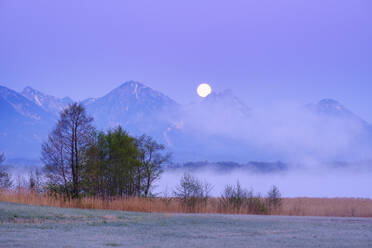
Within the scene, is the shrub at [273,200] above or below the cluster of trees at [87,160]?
below

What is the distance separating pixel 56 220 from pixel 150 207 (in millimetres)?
9929

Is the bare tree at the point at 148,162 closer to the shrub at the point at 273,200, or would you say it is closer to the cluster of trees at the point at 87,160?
the cluster of trees at the point at 87,160

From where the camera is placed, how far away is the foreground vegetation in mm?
11391

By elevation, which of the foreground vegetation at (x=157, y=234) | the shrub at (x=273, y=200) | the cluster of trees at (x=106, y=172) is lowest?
the foreground vegetation at (x=157, y=234)

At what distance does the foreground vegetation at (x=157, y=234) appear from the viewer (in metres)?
11.4

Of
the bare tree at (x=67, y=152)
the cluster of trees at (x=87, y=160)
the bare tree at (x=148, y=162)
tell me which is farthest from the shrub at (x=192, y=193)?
the bare tree at (x=148, y=162)

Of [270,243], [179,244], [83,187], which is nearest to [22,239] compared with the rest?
[179,244]

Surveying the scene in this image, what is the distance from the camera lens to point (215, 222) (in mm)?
17906

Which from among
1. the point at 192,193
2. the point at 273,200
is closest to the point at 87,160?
the point at 192,193

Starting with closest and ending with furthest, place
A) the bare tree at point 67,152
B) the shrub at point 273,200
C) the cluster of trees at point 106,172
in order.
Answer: the cluster of trees at point 106,172, the shrub at point 273,200, the bare tree at point 67,152

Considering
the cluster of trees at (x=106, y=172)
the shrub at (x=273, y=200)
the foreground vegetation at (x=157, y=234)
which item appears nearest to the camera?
the foreground vegetation at (x=157, y=234)

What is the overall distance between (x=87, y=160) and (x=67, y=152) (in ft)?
6.48

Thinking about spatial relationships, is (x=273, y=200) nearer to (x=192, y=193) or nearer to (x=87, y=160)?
(x=192, y=193)

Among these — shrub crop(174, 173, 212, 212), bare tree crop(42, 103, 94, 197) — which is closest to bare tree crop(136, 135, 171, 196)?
bare tree crop(42, 103, 94, 197)
